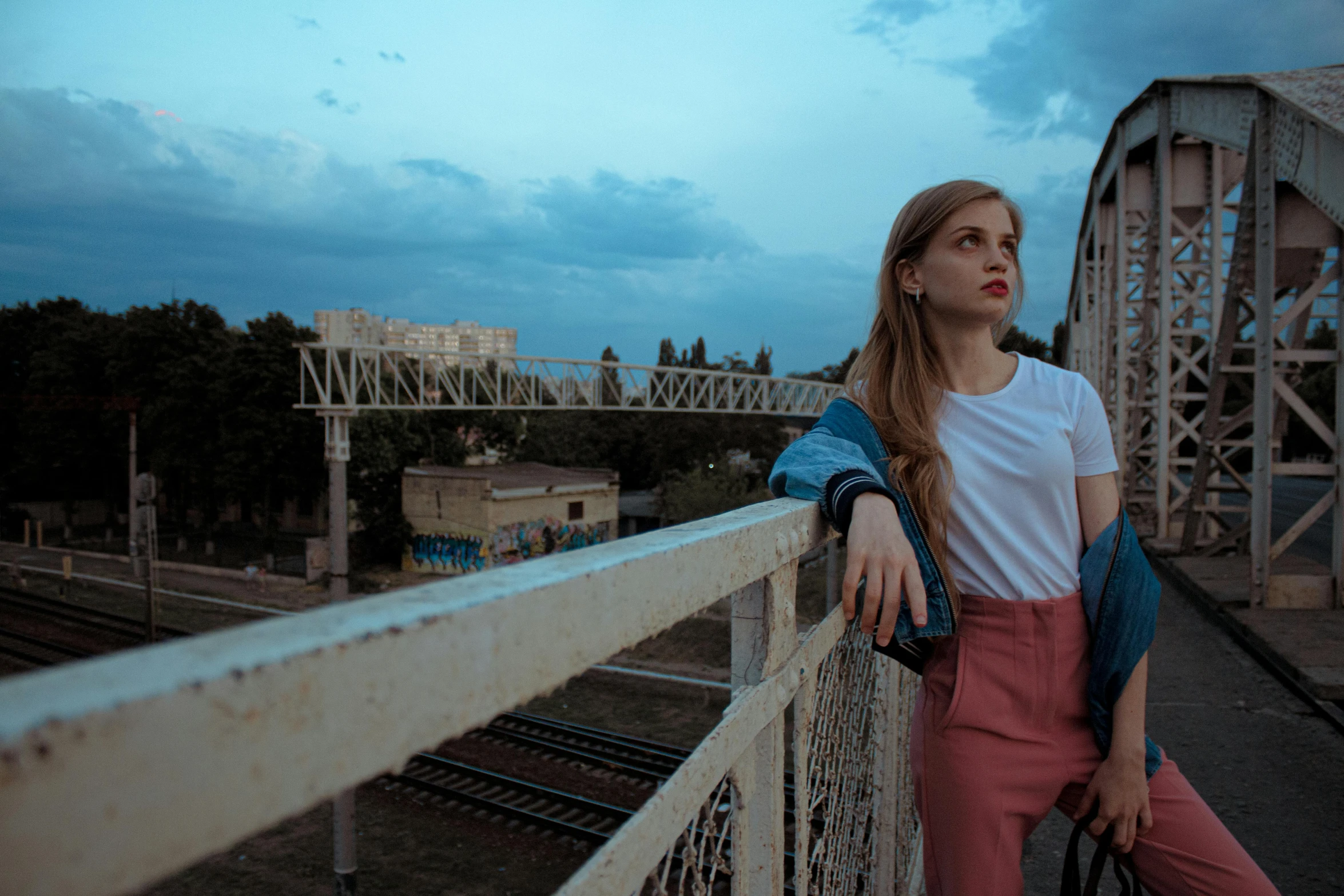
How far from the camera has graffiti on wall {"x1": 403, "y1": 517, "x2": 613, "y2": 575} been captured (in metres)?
32.0

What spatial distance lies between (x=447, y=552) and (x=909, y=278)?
105 feet

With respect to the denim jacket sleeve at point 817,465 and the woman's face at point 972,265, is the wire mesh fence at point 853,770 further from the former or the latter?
the woman's face at point 972,265

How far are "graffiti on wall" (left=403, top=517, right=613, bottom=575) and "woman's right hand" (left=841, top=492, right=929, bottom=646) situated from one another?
3031 centimetres

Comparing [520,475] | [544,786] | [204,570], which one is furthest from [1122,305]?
[204,570]

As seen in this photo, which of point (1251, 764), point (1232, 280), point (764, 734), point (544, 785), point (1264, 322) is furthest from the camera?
point (544, 785)

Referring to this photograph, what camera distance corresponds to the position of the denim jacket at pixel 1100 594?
1754 mm

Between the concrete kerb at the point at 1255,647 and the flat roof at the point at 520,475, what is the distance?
26.2 meters

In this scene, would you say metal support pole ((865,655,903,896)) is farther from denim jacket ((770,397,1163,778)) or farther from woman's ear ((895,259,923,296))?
woman's ear ((895,259,923,296))

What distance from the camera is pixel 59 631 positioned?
2133 cm

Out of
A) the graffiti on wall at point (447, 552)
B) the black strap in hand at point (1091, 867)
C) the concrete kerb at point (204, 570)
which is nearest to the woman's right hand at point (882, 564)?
the black strap in hand at point (1091, 867)

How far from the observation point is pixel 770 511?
156cm

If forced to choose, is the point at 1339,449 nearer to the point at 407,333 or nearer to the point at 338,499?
the point at 338,499

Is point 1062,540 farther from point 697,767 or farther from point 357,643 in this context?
point 357,643

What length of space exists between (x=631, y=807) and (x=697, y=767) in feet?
33.6
